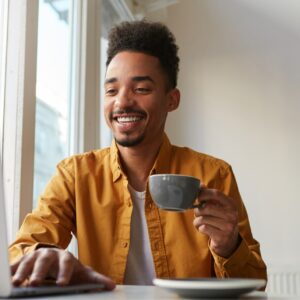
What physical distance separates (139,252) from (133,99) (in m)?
0.46

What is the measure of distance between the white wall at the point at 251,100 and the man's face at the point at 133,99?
5.39ft

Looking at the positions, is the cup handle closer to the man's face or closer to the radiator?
the man's face

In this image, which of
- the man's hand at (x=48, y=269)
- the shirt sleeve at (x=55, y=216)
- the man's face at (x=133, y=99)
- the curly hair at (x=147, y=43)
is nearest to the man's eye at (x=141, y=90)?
the man's face at (x=133, y=99)

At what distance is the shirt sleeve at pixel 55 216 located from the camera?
114 cm

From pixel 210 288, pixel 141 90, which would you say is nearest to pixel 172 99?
pixel 141 90

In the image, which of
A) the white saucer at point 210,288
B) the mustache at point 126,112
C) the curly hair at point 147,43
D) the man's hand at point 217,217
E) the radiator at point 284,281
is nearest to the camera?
Answer: the white saucer at point 210,288

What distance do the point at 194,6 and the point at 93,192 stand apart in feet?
7.63

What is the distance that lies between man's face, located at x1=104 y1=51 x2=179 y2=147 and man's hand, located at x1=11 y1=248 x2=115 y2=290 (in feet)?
2.05

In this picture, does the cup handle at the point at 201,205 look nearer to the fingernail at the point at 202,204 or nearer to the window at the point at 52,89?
the fingernail at the point at 202,204

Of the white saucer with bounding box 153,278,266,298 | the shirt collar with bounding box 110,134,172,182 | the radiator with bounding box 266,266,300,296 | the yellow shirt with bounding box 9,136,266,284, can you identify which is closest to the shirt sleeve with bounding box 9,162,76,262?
the yellow shirt with bounding box 9,136,266,284

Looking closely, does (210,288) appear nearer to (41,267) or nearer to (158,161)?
(41,267)

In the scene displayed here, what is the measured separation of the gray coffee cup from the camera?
0.82 meters

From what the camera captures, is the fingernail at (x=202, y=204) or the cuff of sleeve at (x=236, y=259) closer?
the fingernail at (x=202, y=204)

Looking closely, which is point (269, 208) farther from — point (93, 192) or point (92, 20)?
point (93, 192)
